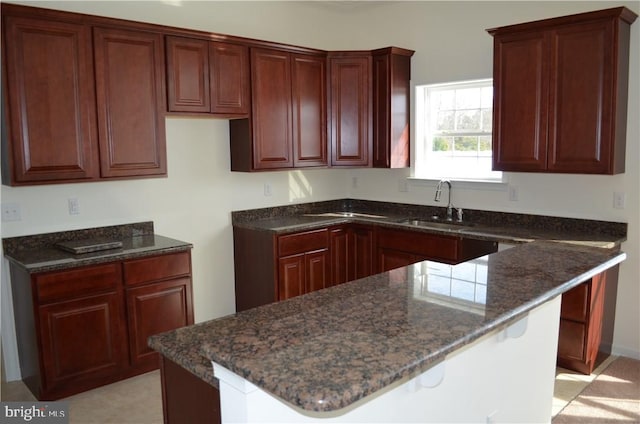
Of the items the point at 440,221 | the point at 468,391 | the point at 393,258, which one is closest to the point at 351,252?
the point at 393,258

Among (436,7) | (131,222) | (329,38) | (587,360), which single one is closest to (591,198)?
(587,360)

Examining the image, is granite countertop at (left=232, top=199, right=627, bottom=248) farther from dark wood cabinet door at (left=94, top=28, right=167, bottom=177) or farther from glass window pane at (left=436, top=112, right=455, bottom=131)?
dark wood cabinet door at (left=94, top=28, right=167, bottom=177)

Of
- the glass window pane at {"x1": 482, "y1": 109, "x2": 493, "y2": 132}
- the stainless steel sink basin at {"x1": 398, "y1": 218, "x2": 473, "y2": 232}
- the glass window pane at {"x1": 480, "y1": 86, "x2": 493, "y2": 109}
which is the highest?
the glass window pane at {"x1": 480, "y1": 86, "x2": 493, "y2": 109}

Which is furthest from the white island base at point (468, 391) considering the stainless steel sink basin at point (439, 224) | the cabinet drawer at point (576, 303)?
the stainless steel sink basin at point (439, 224)

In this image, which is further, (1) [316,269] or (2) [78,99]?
(1) [316,269]

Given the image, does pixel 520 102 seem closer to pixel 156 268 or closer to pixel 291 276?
pixel 291 276

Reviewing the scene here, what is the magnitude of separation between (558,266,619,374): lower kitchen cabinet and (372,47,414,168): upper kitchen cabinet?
1909mm

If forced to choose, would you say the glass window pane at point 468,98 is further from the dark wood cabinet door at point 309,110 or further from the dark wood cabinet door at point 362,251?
the dark wood cabinet door at point 362,251

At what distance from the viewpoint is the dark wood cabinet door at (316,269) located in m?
4.44

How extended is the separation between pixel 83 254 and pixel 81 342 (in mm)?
529

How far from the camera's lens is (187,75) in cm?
373

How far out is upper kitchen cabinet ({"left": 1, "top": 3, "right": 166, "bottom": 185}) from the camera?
305 centimetres

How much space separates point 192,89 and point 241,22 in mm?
1014


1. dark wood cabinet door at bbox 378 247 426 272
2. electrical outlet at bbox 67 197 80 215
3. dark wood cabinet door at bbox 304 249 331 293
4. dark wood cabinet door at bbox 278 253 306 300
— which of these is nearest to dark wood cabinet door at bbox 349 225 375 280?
dark wood cabinet door at bbox 378 247 426 272
